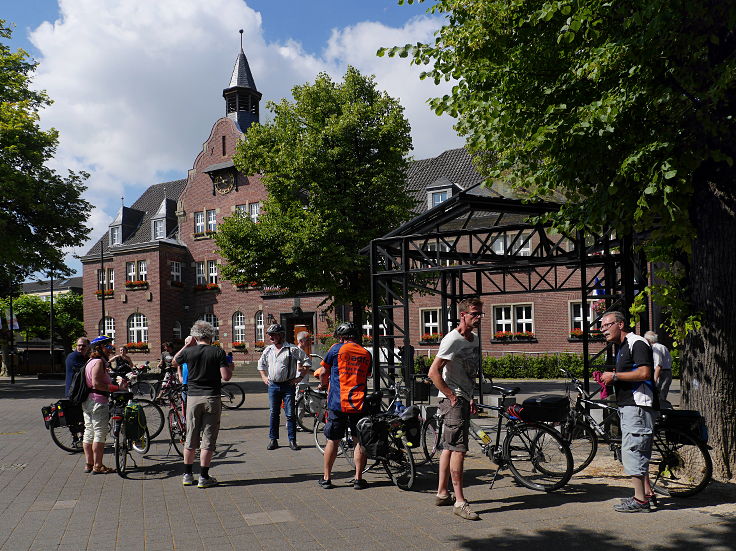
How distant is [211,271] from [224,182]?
5447 millimetres

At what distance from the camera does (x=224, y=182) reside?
39031 mm

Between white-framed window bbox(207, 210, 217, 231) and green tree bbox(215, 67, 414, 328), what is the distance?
17948mm

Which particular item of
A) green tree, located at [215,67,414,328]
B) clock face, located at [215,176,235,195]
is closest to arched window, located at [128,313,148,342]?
clock face, located at [215,176,235,195]

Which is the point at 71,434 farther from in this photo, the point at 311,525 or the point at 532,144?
the point at 532,144

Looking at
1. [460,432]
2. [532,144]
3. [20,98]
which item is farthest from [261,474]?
[20,98]

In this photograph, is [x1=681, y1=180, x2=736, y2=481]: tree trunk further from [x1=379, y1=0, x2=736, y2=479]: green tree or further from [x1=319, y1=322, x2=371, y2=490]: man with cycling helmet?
[x1=319, y1=322, x2=371, y2=490]: man with cycling helmet

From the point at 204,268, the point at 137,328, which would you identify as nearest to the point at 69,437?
the point at 204,268

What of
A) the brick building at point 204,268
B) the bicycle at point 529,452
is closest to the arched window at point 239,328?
the brick building at point 204,268

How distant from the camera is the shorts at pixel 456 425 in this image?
596 cm

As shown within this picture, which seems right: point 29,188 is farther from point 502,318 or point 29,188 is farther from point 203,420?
point 502,318

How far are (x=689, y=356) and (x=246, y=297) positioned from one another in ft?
106

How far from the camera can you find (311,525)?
5.57m

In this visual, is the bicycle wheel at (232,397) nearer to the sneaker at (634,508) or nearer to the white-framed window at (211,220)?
the sneaker at (634,508)

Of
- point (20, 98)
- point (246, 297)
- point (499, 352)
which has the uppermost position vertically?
point (20, 98)
